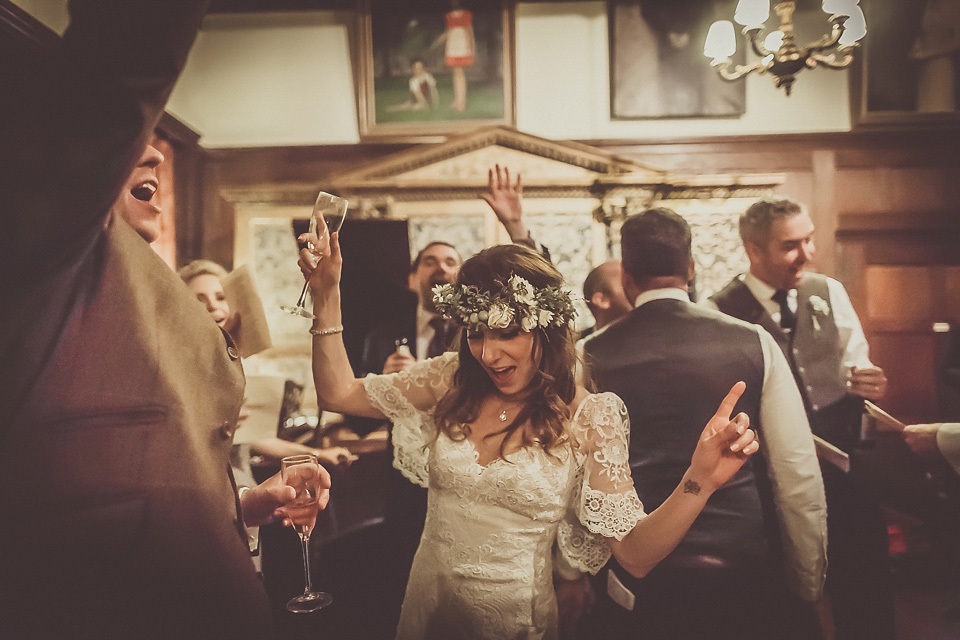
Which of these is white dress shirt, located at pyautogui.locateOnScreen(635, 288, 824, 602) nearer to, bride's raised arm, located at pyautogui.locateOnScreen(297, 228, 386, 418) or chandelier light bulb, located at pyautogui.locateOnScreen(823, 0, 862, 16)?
bride's raised arm, located at pyautogui.locateOnScreen(297, 228, 386, 418)

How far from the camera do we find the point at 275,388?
2.57 metres

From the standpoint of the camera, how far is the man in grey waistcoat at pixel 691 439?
179cm

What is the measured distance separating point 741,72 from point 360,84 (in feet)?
6.68

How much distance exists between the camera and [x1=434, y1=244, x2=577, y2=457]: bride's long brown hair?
4.86 feet

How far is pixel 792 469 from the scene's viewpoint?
1.86m

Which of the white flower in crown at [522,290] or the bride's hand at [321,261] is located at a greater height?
the bride's hand at [321,261]

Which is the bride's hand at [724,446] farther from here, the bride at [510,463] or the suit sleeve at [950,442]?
the suit sleeve at [950,442]

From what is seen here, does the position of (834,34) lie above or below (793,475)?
above

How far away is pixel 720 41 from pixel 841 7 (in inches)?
17.2

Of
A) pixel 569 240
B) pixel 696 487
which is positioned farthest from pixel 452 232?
pixel 696 487

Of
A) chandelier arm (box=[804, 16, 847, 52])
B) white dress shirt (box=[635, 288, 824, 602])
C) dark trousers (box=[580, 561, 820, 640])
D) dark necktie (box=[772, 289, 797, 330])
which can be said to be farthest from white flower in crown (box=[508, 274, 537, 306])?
chandelier arm (box=[804, 16, 847, 52])

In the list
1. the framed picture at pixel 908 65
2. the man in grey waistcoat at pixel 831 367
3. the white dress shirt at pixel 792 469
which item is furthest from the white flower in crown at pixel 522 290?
the framed picture at pixel 908 65

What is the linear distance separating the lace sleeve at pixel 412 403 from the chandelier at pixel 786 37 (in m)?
1.86

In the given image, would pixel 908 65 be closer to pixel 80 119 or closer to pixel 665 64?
pixel 665 64
